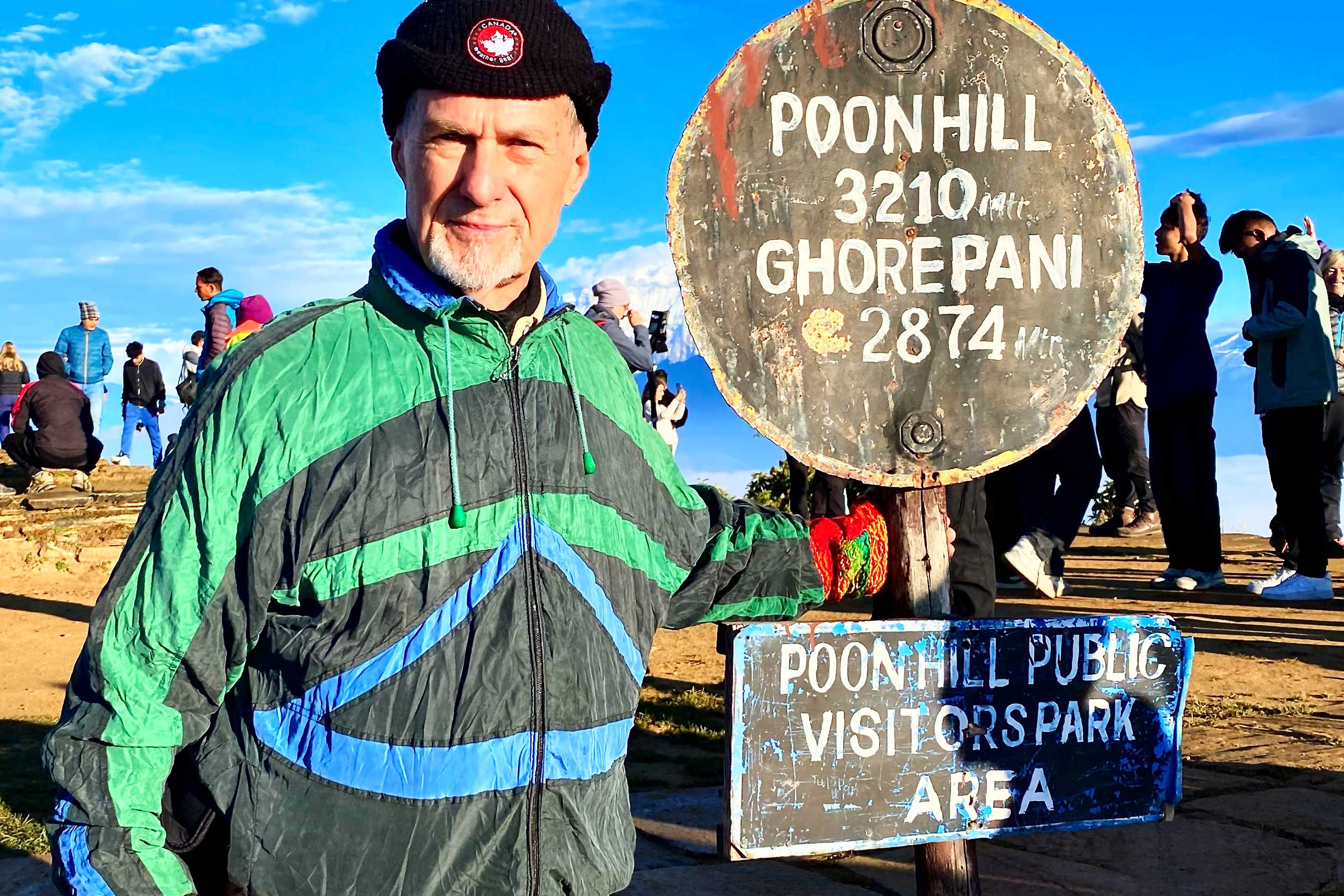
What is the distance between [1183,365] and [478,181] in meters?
6.69

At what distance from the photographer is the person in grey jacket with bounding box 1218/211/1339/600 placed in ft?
24.9

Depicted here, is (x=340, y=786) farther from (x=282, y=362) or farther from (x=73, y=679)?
(x=282, y=362)

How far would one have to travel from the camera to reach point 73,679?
172 cm

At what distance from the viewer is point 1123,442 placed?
1027 centimetres

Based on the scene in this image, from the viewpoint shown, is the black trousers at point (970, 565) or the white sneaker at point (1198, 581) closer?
the black trousers at point (970, 565)

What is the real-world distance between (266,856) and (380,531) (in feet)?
1.42

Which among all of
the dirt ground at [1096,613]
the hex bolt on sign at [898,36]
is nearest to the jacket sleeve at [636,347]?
the dirt ground at [1096,613]

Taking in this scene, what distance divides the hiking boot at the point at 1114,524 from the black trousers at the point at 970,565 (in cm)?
Answer: 863

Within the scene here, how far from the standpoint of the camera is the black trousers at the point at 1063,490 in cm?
748

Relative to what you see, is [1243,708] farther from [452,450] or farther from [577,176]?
[452,450]

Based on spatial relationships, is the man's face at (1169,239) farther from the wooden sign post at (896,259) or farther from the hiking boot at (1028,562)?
the wooden sign post at (896,259)

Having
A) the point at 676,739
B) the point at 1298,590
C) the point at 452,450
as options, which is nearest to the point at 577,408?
the point at 452,450

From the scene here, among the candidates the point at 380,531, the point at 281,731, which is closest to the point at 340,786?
the point at 281,731

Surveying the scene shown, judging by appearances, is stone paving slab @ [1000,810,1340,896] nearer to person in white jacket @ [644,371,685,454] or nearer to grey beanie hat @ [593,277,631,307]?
grey beanie hat @ [593,277,631,307]
